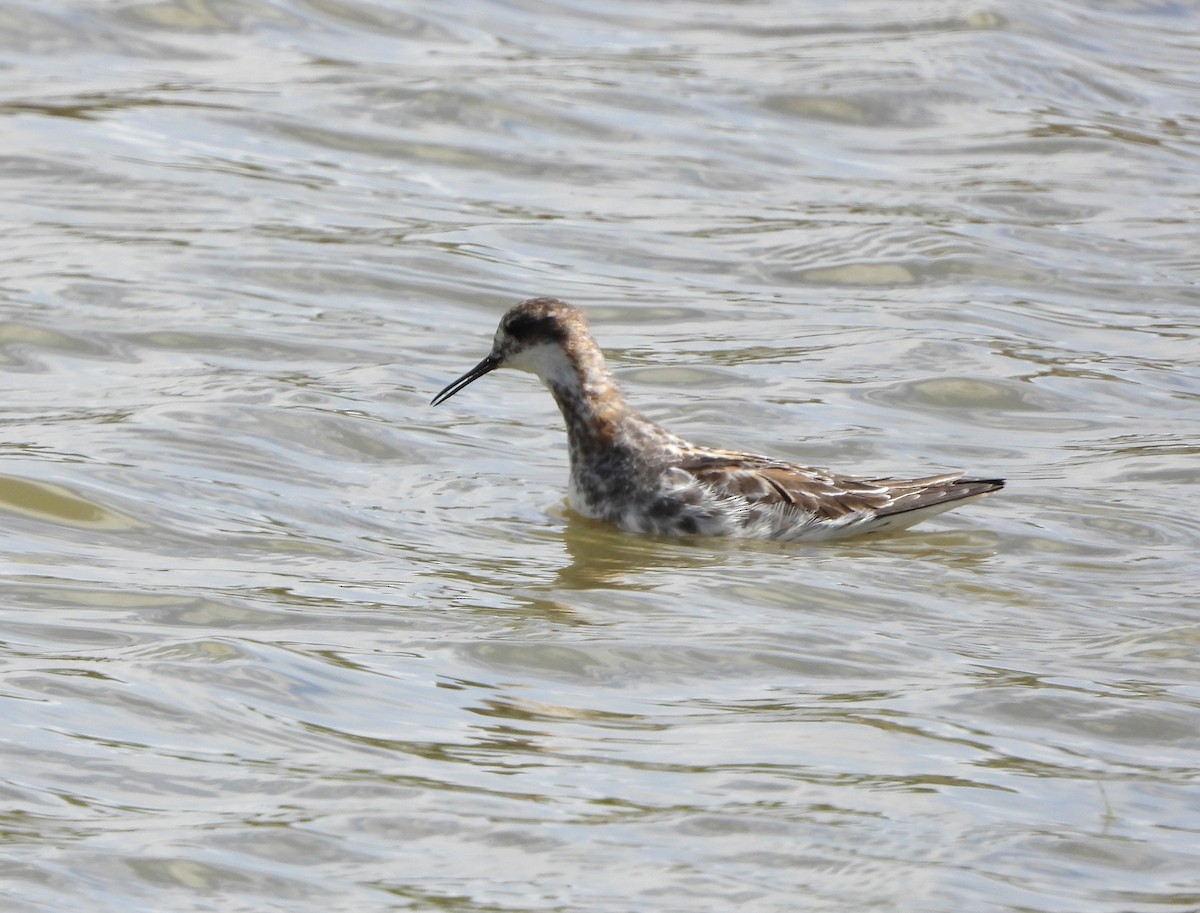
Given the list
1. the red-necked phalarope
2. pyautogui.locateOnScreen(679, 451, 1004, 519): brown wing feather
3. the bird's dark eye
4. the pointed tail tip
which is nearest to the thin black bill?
the red-necked phalarope

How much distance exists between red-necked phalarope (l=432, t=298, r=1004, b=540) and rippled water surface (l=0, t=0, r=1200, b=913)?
17cm

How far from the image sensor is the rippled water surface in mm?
6723

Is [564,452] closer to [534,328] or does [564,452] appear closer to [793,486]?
[534,328]

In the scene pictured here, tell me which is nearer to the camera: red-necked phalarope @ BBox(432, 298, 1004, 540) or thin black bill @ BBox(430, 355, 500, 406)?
red-necked phalarope @ BBox(432, 298, 1004, 540)

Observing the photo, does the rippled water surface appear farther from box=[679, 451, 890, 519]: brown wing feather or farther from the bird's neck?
the bird's neck

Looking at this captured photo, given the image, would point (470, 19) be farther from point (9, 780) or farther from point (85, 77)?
point (9, 780)

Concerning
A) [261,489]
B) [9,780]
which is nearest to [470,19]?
[261,489]

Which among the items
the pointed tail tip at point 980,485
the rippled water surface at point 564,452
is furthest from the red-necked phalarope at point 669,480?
the rippled water surface at point 564,452

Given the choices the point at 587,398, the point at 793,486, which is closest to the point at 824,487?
the point at 793,486

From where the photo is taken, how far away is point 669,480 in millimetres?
10586

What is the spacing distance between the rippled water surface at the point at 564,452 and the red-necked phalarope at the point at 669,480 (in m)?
0.17

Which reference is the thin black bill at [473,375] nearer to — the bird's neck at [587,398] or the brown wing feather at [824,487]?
the bird's neck at [587,398]

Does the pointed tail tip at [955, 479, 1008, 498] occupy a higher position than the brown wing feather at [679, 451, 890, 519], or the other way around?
the pointed tail tip at [955, 479, 1008, 498]

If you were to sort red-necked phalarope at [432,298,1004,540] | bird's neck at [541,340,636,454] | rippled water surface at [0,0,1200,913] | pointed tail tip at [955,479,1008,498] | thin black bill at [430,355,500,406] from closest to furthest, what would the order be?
rippled water surface at [0,0,1200,913]
pointed tail tip at [955,479,1008,498]
red-necked phalarope at [432,298,1004,540]
bird's neck at [541,340,636,454]
thin black bill at [430,355,500,406]
